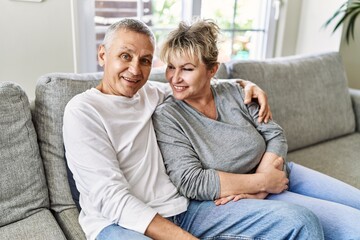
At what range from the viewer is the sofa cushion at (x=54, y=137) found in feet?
4.17

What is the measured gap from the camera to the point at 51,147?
128 centimetres

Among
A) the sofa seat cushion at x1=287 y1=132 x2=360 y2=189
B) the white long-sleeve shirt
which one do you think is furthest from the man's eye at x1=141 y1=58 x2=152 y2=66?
the sofa seat cushion at x1=287 y1=132 x2=360 y2=189

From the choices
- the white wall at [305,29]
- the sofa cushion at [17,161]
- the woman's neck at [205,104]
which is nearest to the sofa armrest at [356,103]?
the white wall at [305,29]

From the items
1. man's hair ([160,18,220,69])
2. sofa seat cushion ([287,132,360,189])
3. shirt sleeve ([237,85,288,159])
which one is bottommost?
sofa seat cushion ([287,132,360,189])

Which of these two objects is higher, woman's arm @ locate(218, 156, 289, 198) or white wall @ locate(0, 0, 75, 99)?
white wall @ locate(0, 0, 75, 99)

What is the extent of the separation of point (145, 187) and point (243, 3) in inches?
73.8

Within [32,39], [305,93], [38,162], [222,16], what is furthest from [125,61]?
[222,16]

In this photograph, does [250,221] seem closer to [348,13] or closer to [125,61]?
[125,61]

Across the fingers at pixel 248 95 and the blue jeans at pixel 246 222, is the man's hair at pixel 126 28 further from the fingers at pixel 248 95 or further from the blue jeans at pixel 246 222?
the blue jeans at pixel 246 222

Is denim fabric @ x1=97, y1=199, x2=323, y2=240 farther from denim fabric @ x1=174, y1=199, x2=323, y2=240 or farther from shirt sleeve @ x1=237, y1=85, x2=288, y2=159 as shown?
shirt sleeve @ x1=237, y1=85, x2=288, y2=159

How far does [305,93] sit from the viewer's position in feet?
6.87

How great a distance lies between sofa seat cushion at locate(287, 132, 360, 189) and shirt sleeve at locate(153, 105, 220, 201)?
0.93 m

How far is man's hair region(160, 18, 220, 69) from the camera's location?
1245 millimetres

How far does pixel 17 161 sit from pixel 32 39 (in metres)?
0.76
